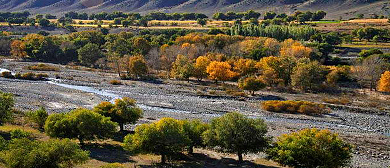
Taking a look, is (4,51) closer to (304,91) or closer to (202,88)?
(202,88)

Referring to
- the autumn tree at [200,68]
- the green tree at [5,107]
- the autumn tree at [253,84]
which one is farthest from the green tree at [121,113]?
the autumn tree at [200,68]

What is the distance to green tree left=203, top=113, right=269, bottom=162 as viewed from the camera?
38125 mm

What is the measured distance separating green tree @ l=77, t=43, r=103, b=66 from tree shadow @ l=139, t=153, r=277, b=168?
77024 mm

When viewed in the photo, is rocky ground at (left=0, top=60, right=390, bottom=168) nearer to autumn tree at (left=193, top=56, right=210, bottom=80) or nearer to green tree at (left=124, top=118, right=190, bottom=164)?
autumn tree at (left=193, top=56, right=210, bottom=80)

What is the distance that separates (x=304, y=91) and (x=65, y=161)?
58.3m

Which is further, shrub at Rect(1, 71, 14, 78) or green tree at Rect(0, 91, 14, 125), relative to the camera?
shrub at Rect(1, 71, 14, 78)

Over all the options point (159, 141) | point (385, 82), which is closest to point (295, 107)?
point (385, 82)

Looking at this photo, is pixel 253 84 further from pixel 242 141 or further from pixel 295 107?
pixel 242 141

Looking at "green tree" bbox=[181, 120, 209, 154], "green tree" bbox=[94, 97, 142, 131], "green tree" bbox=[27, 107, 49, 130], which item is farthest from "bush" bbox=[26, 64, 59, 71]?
"green tree" bbox=[181, 120, 209, 154]

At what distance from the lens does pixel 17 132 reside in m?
39.6

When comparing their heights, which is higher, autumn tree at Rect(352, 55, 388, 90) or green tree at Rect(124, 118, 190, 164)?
green tree at Rect(124, 118, 190, 164)

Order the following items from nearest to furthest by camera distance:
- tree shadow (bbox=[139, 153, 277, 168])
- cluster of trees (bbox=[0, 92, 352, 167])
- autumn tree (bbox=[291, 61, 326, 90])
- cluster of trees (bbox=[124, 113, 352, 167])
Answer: cluster of trees (bbox=[0, 92, 352, 167]) → cluster of trees (bbox=[124, 113, 352, 167]) → tree shadow (bbox=[139, 153, 277, 168]) → autumn tree (bbox=[291, 61, 326, 90])

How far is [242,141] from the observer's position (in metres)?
37.9

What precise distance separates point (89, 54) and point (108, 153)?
245ft
